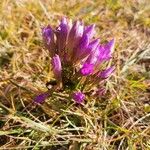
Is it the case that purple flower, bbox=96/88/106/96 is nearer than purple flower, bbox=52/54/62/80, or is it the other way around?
purple flower, bbox=52/54/62/80

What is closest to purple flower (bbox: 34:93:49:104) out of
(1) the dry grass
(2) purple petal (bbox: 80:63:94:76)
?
(1) the dry grass

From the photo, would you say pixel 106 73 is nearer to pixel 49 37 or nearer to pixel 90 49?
pixel 90 49

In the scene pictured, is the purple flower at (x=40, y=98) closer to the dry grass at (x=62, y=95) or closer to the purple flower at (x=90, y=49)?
the dry grass at (x=62, y=95)

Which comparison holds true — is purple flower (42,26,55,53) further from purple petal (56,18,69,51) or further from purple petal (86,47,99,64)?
purple petal (86,47,99,64)

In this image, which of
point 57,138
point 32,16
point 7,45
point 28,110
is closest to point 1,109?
point 28,110

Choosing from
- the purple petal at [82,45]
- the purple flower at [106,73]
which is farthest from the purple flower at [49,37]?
the purple flower at [106,73]

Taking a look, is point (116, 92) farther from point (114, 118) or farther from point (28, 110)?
point (28, 110)

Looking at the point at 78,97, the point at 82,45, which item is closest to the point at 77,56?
the point at 82,45
